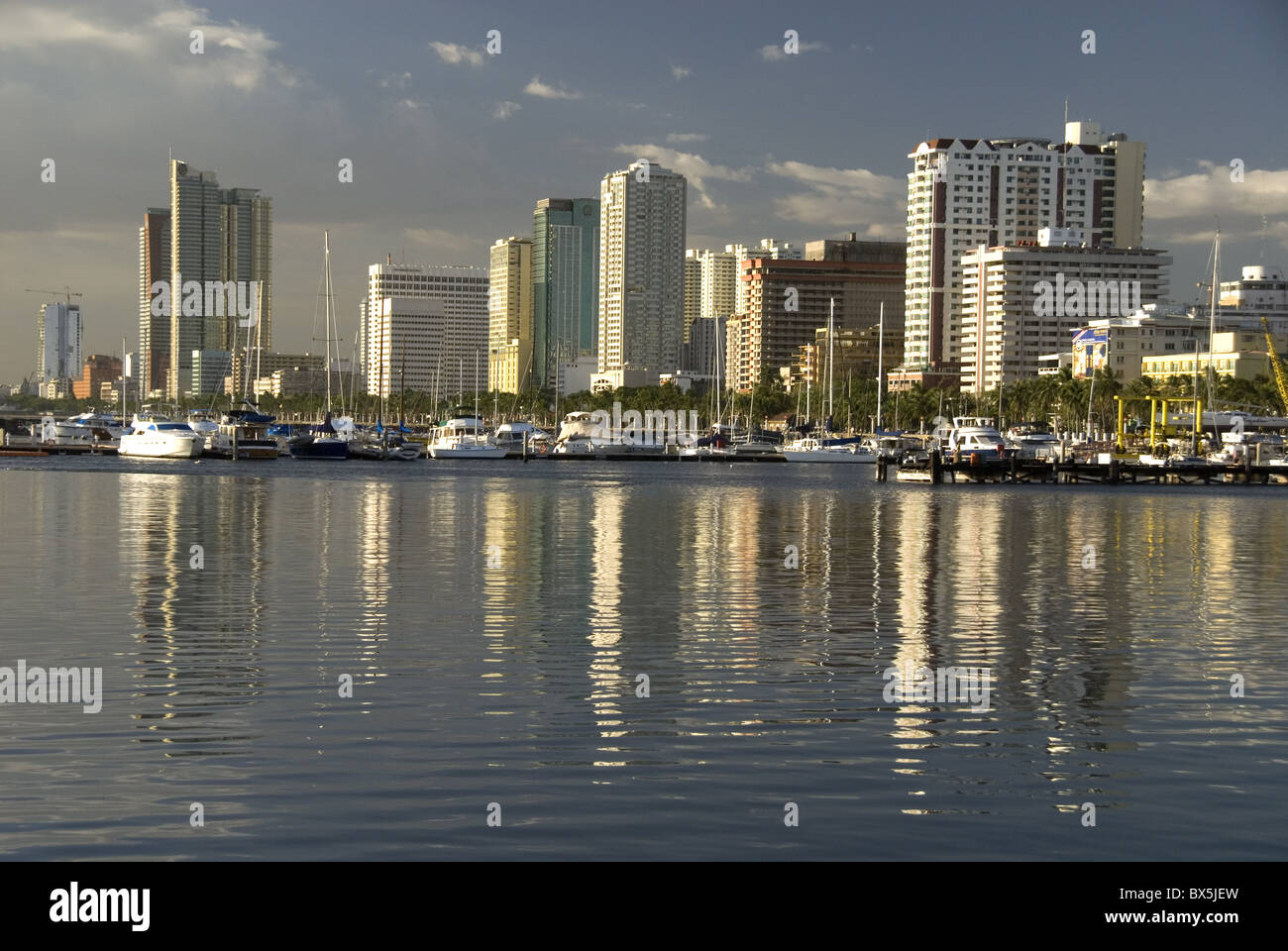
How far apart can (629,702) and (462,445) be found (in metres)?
158

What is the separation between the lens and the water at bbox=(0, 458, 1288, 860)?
553 inches

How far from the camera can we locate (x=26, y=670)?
21594mm

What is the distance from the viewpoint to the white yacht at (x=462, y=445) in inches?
6885

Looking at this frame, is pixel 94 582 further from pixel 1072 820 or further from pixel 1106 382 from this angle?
pixel 1106 382

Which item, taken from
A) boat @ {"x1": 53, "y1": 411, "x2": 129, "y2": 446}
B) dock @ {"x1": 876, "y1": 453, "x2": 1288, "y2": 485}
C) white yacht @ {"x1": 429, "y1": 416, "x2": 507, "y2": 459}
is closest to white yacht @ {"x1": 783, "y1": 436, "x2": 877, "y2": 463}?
white yacht @ {"x1": 429, "y1": 416, "x2": 507, "y2": 459}

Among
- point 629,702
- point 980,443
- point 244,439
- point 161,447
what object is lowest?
point 629,702

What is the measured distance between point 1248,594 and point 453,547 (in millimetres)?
22063

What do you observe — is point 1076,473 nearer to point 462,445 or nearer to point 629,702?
point 462,445

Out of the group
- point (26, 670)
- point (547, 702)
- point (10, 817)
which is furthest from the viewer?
point (26, 670)

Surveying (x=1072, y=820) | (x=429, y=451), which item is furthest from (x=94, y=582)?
(x=429, y=451)

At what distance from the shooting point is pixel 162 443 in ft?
475

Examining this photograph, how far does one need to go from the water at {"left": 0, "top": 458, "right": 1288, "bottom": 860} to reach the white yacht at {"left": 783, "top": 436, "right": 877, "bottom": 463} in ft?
433

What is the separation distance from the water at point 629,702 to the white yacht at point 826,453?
131951 millimetres

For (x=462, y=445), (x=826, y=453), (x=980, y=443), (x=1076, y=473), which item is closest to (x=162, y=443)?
(x=462, y=445)
